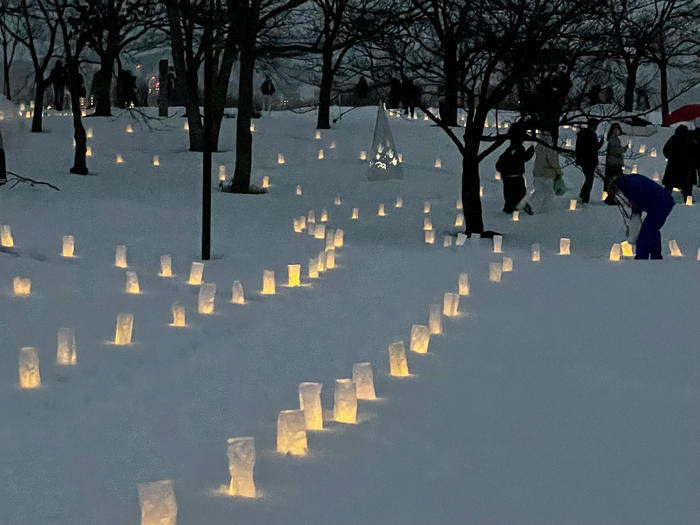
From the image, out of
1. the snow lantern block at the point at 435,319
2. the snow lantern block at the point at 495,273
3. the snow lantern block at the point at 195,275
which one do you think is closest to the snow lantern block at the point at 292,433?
the snow lantern block at the point at 435,319

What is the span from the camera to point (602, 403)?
5855 millimetres

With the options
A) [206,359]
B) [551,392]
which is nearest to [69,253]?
[206,359]

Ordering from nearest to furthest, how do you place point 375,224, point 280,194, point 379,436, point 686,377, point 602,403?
1. point 379,436
2. point 602,403
3. point 686,377
4. point 375,224
5. point 280,194

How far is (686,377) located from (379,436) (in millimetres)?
2513

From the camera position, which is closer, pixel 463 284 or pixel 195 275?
pixel 463 284

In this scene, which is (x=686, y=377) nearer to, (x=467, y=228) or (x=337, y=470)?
(x=337, y=470)

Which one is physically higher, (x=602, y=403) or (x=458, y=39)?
(x=458, y=39)

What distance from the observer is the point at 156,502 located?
3762 millimetres

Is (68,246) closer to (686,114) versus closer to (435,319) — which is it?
(435,319)

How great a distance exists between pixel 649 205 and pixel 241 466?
8.74 m

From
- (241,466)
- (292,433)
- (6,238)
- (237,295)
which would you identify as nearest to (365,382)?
(292,433)

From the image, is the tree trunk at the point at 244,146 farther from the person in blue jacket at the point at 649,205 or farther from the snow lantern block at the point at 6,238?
the person in blue jacket at the point at 649,205

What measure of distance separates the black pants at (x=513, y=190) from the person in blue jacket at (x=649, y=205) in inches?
193

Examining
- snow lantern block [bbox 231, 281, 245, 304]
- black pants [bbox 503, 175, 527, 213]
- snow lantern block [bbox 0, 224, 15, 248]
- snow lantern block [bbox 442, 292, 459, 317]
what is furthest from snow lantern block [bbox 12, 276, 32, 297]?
black pants [bbox 503, 175, 527, 213]
